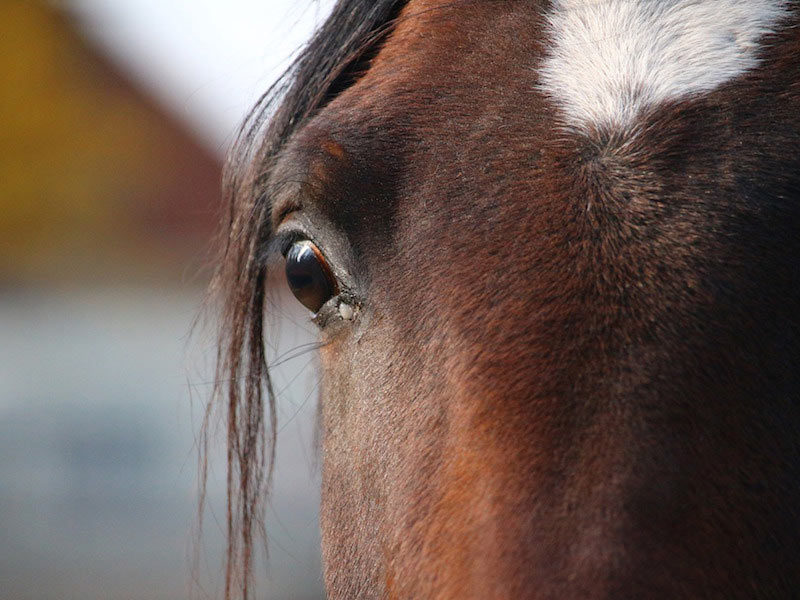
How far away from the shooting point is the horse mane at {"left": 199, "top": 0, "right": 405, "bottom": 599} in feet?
6.79

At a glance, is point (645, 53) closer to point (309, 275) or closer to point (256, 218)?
point (309, 275)

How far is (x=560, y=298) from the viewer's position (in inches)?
50.9

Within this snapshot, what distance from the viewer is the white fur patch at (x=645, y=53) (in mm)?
1464

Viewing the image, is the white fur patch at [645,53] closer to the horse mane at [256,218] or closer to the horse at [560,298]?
the horse at [560,298]

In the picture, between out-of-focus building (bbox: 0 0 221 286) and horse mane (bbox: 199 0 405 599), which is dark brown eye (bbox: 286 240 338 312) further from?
out-of-focus building (bbox: 0 0 221 286)

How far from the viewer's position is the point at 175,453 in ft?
35.9

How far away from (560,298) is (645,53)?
0.53 metres

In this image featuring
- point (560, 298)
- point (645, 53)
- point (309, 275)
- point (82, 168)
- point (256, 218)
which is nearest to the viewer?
point (560, 298)

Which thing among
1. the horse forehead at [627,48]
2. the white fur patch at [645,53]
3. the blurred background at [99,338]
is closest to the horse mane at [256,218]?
the horse forehead at [627,48]

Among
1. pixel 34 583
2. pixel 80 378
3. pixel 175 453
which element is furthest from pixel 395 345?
pixel 80 378

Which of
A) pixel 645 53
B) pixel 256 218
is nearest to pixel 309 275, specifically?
pixel 256 218

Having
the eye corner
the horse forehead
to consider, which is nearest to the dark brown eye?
the eye corner

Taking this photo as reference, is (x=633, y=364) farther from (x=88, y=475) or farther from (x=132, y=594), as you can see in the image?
(x=88, y=475)

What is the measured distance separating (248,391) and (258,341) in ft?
0.44
